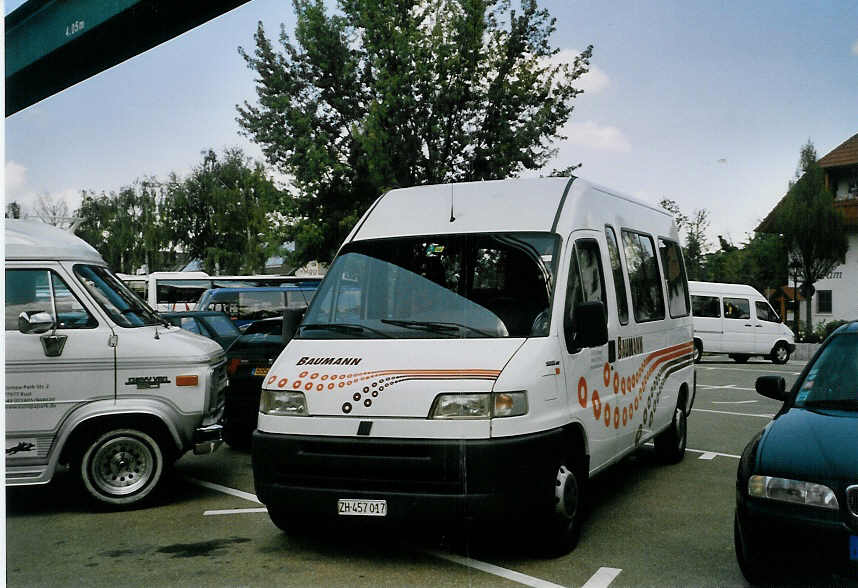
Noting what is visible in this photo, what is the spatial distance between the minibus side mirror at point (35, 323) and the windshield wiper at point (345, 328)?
2194 mm

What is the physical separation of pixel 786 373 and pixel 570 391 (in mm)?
18992

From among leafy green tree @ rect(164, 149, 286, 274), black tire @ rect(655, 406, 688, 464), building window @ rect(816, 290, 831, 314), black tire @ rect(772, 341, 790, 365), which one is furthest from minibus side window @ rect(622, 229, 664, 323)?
building window @ rect(816, 290, 831, 314)

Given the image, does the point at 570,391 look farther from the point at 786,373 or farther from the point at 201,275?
the point at 201,275

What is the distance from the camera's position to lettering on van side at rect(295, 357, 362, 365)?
18.7 feet

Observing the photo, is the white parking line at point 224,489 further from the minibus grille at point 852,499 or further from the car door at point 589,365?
the minibus grille at point 852,499

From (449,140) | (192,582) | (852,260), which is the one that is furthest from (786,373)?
(192,582)

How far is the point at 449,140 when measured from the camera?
Result: 851 inches

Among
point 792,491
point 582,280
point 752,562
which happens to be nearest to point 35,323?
point 582,280

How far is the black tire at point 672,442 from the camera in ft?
29.9

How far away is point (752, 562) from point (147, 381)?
486 centimetres

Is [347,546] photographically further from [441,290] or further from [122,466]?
[122,466]

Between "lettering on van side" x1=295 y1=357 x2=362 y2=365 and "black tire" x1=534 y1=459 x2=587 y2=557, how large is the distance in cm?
136

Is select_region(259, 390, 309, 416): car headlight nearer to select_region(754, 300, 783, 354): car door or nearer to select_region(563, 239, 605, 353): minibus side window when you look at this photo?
select_region(563, 239, 605, 353): minibus side window

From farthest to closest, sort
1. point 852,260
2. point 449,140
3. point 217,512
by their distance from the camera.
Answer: point 852,260
point 449,140
point 217,512
